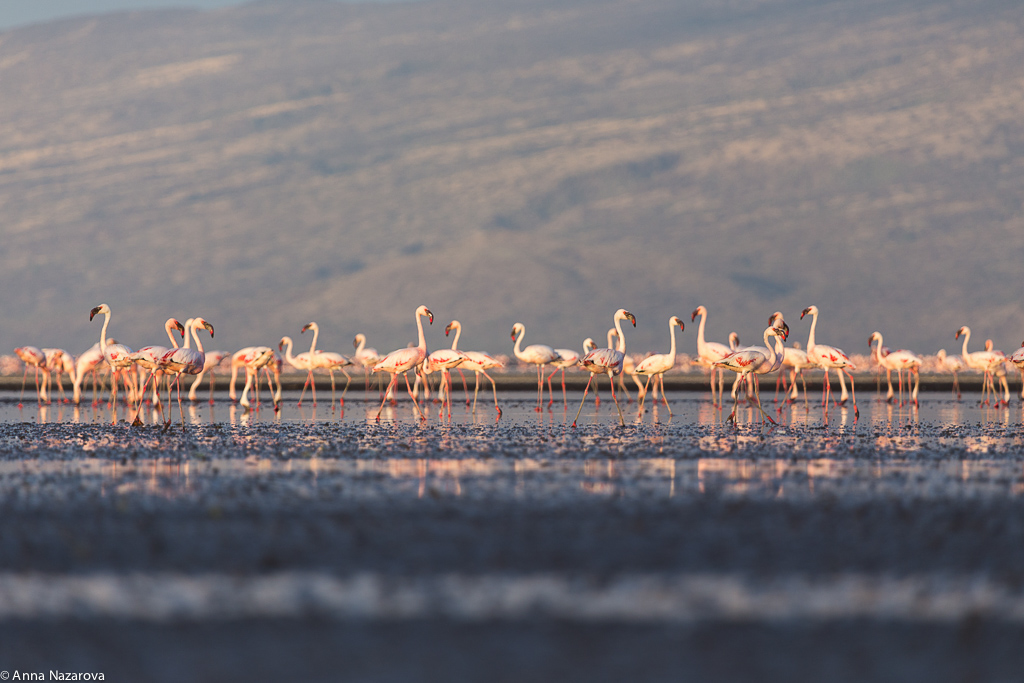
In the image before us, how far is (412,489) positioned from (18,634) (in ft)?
20.8

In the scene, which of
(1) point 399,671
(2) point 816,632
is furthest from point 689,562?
(1) point 399,671

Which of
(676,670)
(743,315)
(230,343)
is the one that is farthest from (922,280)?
(676,670)

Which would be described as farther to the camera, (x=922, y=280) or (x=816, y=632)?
(x=922, y=280)

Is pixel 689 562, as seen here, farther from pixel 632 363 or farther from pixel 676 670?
pixel 632 363

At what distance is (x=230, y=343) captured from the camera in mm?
136875

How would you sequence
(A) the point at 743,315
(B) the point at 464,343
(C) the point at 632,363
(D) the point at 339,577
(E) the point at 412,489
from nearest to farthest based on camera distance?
(D) the point at 339,577
(E) the point at 412,489
(C) the point at 632,363
(A) the point at 743,315
(B) the point at 464,343

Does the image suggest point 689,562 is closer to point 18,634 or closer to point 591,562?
point 591,562

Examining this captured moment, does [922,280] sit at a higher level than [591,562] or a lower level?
higher

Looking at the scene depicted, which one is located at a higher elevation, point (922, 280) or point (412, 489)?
point (922, 280)

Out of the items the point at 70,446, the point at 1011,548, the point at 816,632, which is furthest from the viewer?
the point at 70,446

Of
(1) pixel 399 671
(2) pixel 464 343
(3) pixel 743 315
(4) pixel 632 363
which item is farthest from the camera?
(2) pixel 464 343

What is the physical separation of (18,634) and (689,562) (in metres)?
4.51

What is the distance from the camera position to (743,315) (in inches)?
5369

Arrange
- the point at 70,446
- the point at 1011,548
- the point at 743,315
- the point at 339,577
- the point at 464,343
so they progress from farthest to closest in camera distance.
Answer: the point at 464,343, the point at 743,315, the point at 70,446, the point at 1011,548, the point at 339,577
